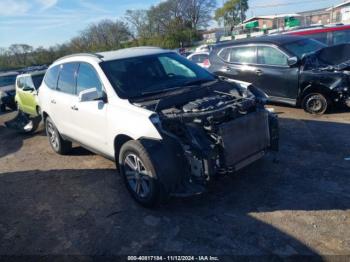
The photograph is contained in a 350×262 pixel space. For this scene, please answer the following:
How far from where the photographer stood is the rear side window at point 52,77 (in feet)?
20.3

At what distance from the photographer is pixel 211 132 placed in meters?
3.88

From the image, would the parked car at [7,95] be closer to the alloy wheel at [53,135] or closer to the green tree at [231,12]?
the alloy wheel at [53,135]

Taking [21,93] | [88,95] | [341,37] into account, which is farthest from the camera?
[341,37]

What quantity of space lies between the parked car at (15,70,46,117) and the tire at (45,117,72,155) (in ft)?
9.44

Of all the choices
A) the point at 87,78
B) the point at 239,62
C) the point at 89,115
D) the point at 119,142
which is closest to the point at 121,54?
the point at 87,78

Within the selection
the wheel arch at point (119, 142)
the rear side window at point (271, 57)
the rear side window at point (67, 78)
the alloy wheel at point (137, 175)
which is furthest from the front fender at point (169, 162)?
the rear side window at point (271, 57)

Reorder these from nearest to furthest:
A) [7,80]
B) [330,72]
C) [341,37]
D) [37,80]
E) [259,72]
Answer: [330,72] → [259,72] → [37,80] → [341,37] → [7,80]

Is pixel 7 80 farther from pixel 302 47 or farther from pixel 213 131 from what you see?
pixel 213 131

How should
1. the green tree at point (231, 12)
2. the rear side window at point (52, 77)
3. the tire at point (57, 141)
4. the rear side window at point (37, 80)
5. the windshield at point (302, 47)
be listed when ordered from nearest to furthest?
the rear side window at point (52, 77) < the tire at point (57, 141) < the windshield at point (302, 47) < the rear side window at point (37, 80) < the green tree at point (231, 12)

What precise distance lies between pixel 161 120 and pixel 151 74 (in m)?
1.28

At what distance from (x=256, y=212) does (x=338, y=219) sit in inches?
32.9

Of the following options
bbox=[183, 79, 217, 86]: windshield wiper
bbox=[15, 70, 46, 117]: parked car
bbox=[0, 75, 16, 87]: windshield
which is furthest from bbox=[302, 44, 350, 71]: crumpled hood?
bbox=[0, 75, 16, 87]: windshield

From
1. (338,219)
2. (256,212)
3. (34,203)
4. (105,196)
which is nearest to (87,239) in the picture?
(105,196)

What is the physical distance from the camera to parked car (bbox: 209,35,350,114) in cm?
731
